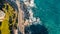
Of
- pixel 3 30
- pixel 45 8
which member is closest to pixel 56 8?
pixel 45 8

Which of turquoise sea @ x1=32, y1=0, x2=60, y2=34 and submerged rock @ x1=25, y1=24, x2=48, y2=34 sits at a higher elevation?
turquoise sea @ x1=32, y1=0, x2=60, y2=34

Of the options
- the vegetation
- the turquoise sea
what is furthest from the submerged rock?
the vegetation

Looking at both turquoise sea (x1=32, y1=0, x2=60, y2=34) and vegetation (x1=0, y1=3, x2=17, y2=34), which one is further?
vegetation (x1=0, y1=3, x2=17, y2=34)

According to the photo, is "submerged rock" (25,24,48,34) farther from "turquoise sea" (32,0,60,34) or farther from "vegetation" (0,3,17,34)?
"vegetation" (0,3,17,34)

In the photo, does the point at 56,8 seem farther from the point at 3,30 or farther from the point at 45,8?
the point at 3,30

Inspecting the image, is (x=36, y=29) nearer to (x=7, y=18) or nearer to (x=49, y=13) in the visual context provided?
(x=49, y=13)

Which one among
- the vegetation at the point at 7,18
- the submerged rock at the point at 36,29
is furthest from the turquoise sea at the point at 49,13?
the vegetation at the point at 7,18

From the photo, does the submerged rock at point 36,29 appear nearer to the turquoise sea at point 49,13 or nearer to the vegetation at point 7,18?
the turquoise sea at point 49,13
